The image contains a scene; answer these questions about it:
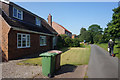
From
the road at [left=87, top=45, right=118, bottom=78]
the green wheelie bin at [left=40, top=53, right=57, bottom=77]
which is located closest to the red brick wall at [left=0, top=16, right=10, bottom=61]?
the green wheelie bin at [left=40, top=53, right=57, bottom=77]

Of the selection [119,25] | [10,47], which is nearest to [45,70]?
[10,47]

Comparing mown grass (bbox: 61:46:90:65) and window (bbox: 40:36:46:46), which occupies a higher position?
window (bbox: 40:36:46:46)

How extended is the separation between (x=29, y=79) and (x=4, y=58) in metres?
4.92

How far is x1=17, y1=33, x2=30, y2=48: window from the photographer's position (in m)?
9.22

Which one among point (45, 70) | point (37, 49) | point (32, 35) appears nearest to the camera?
point (45, 70)

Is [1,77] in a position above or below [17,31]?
below

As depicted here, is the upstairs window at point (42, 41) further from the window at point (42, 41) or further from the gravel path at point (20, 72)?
the gravel path at point (20, 72)

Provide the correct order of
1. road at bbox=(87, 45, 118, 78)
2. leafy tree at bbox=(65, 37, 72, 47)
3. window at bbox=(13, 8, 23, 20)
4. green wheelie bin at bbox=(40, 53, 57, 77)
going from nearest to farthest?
green wheelie bin at bbox=(40, 53, 57, 77) < road at bbox=(87, 45, 118, 78) < window at bbox=(13, 8, 23, 20) < leafy tree at bbox=(65, 37, 72, 47)

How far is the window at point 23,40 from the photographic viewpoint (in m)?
9.22

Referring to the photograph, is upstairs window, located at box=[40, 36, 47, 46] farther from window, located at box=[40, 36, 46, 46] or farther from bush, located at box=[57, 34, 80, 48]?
bush, located at box=[57, 34, 80, 48]

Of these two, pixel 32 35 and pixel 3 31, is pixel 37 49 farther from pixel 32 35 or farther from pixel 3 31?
pixel 3 31

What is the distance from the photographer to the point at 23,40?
9844 mm

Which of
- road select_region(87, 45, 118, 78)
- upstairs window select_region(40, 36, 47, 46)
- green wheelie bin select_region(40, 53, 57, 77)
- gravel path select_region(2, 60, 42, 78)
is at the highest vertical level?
upstairs window select_region(40, 36, 47, 46)

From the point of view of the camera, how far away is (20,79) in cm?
430
